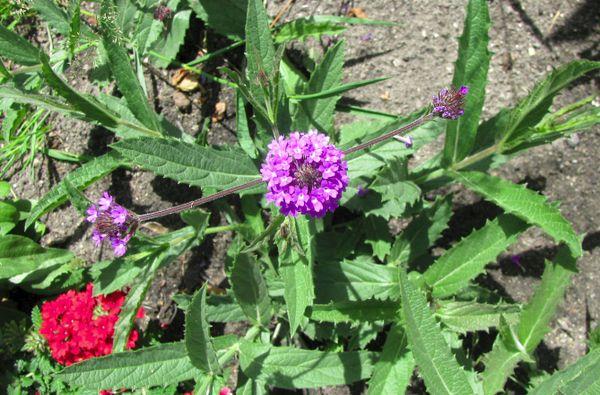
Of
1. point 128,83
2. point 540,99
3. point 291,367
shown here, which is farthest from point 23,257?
point 540,99

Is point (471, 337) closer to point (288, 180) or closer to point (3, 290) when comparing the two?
point (288, 180)

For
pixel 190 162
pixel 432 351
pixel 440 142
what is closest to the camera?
pixel 432 351

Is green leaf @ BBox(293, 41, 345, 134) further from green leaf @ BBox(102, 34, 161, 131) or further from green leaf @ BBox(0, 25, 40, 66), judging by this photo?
green leaf @ BBox(0, 25, 40, 66)

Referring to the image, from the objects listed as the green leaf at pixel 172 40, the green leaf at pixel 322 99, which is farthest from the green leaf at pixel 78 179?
the green leaf at pixel 322 99

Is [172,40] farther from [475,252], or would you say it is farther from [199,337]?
[475,252]

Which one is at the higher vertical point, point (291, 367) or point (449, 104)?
point (449, 104)

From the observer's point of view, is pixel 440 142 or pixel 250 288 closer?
pixel 250 288

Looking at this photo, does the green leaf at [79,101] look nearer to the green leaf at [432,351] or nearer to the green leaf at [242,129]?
the green leaf at [242,129]
